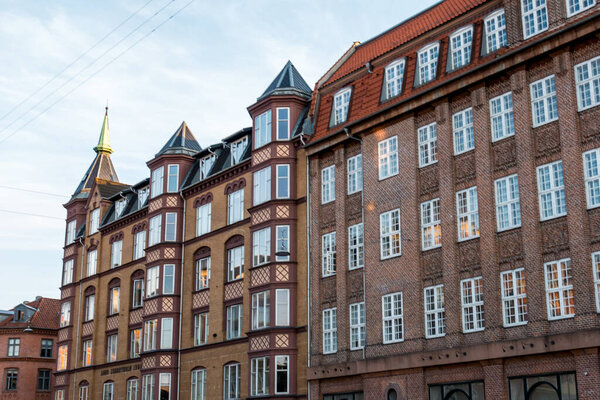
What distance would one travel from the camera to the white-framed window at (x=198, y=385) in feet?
145

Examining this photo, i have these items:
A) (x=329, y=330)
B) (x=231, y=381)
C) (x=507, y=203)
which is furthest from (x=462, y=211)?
(x=231, y=381)

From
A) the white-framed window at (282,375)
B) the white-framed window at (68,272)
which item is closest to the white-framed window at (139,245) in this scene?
the white-framed window at (68,272)

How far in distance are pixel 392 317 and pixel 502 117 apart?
950cm

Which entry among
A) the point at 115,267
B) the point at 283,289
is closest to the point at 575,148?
the point at 283,289

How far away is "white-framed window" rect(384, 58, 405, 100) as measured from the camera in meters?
35.3

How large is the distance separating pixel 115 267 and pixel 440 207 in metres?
30.2

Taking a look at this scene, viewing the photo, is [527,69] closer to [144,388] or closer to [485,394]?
[485,394]

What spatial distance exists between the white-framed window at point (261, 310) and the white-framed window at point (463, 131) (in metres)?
13.0

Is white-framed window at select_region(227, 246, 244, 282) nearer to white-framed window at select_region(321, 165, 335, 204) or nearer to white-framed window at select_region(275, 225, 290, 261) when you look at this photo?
white-framed window at select_region(275, 225, 290, 261)

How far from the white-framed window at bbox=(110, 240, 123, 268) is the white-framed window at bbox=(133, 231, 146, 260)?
1.99 metres

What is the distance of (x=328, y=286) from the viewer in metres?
37.2

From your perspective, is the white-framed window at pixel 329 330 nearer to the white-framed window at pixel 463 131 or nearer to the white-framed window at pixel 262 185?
the white-framed window at pixel 262 185

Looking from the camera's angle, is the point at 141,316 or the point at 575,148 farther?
the point at 141,316

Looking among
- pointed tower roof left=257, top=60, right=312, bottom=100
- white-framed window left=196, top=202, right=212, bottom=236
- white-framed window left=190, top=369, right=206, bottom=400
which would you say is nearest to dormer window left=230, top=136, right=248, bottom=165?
white-framed window left=196, top=202, right=212, bottom=236
